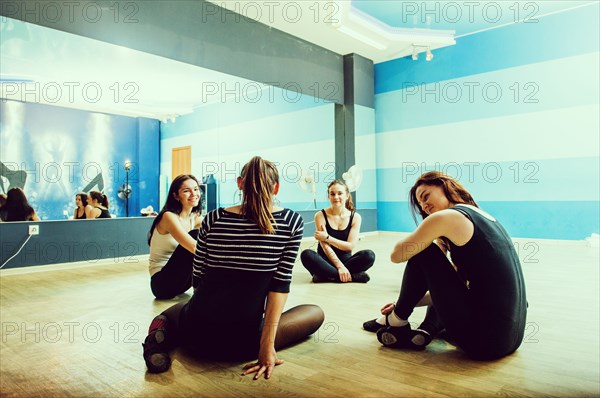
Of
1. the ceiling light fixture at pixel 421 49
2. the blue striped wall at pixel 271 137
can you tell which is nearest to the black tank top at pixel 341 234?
the blue striped wall at pixel 271 137

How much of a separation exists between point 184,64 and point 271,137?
2883 millimetres

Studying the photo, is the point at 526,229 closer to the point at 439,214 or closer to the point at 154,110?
the point at 439,214

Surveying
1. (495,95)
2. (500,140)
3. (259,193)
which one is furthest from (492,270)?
(495,95)

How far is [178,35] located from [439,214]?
419cm

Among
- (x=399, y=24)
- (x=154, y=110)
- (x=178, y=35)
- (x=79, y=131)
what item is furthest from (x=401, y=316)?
(x=79, y=131)

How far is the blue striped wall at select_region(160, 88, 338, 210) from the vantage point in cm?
723

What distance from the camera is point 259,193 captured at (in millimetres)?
1453

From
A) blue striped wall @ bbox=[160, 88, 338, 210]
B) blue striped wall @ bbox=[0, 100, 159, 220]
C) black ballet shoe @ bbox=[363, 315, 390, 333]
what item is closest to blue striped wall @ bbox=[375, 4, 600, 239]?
blue striped wall @ bbox=[160, 88, 338, 210]

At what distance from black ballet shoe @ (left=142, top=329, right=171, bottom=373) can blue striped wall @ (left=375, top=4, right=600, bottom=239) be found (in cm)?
577

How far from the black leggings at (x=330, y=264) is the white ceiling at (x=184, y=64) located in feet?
9.49

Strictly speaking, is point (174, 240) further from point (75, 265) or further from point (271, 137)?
point (271, 137)

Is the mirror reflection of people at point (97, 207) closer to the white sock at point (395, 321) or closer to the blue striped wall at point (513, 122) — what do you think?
the white sock at point (395, 321)

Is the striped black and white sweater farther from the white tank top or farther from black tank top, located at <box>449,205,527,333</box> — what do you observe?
the white tank top

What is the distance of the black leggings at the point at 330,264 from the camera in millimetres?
3357
